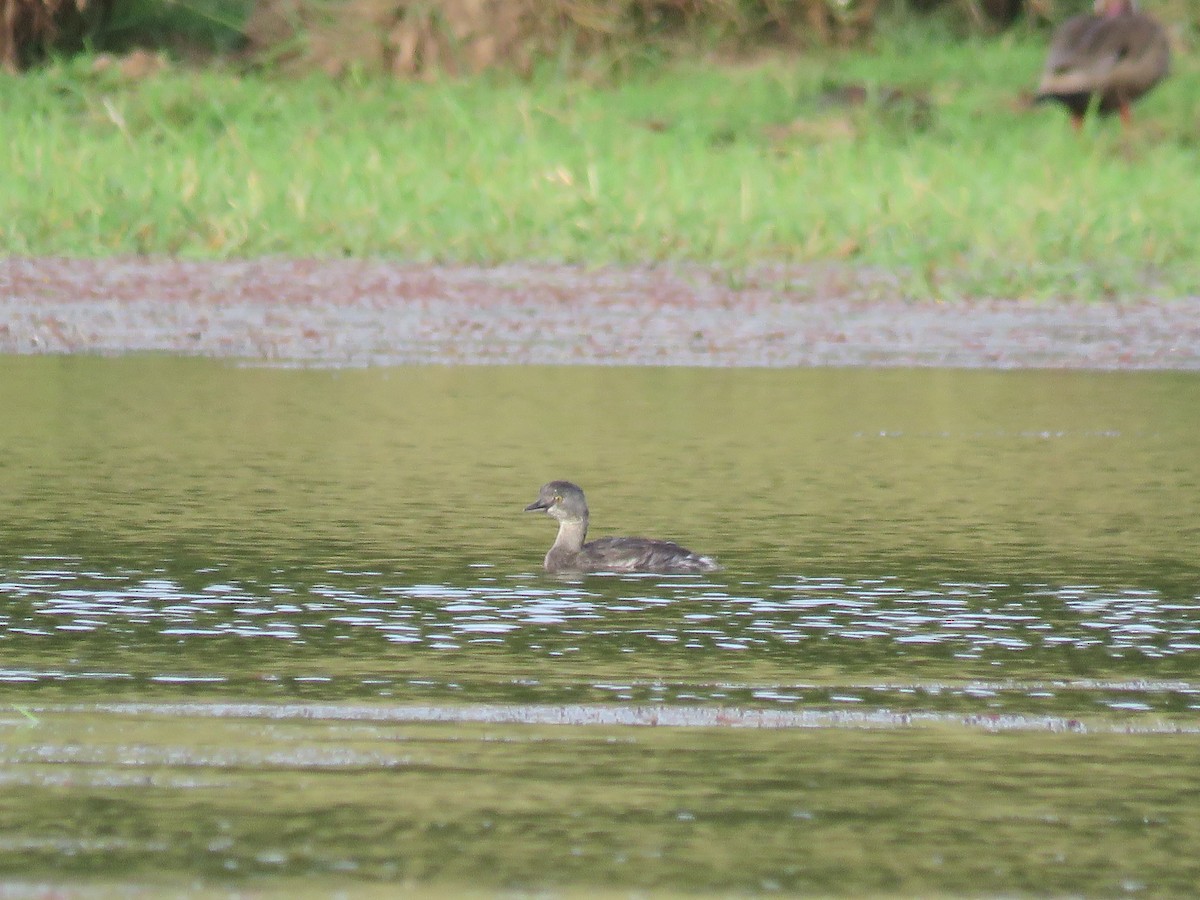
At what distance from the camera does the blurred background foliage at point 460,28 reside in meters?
21.9

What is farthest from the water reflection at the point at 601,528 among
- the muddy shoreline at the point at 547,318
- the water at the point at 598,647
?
the muddy shoreline at the point at 547,318

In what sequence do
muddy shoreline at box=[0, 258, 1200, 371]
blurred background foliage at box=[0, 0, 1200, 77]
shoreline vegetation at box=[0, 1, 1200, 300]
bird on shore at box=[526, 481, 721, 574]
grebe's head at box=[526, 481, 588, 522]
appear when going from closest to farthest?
bird on shore at box=[526, 481, 721, 574] → grebe's head at box=[526, 481, 588, 522] → muddy shoreline at box=[0, 258, 1200, 371] → shoreline vegetation at box=[0, 1, 1200, 300] → blurred background foliage at box=[0, 0, 1200, 77]

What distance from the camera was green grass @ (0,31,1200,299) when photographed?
1639cm

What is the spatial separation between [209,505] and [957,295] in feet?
23.4

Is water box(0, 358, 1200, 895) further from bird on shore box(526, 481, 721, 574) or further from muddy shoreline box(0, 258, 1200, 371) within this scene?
muddy shoreline box(0, 258, 1200, 371)

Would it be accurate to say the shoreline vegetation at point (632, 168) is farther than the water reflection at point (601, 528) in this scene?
Yes

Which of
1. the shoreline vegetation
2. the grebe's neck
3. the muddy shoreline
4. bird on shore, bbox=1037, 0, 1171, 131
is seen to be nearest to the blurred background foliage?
the shoreline vegetation

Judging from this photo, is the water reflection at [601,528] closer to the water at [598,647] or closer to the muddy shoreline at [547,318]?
the water at [598,647]

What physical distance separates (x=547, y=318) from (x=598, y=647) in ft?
26.4

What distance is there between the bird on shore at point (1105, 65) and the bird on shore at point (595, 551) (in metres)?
11.9

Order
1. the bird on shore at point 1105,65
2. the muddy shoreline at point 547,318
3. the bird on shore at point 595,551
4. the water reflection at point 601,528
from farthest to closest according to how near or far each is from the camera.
→ the bird on shore at point 1105,65, the muddy shoreline at point 547,318, the bird on shore at point 595,551, the water reflection at point 601,528

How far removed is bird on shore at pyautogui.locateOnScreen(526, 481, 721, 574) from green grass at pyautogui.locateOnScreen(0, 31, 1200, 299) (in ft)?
24.2

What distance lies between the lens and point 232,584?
7598 millimetres

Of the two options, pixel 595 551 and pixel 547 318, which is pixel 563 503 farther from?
pixel 547 318
